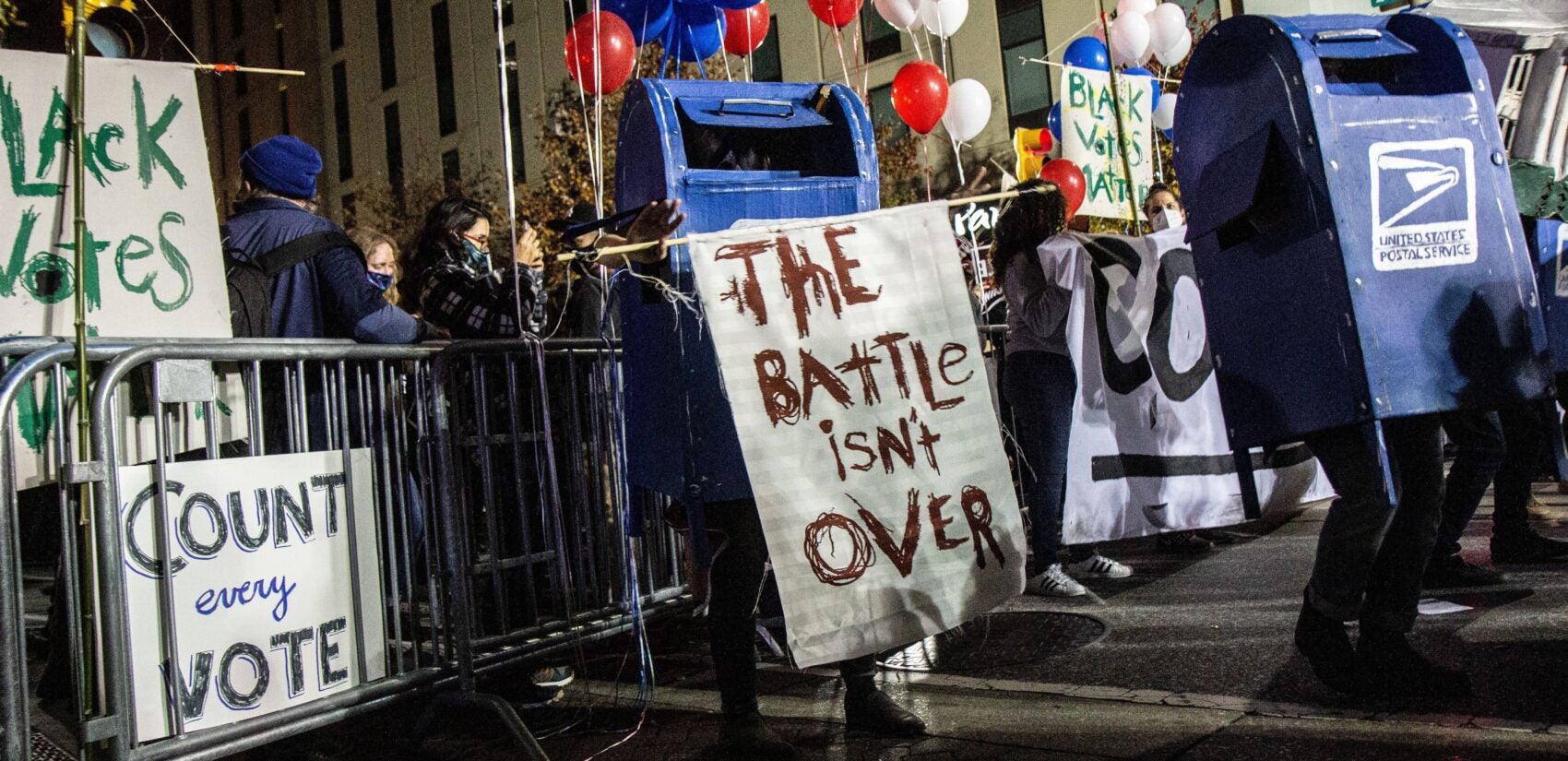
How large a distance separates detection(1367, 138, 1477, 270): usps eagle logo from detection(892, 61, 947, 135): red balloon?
23.2ft

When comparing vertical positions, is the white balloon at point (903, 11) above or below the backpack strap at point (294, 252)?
above

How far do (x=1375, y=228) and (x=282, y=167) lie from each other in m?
3.64

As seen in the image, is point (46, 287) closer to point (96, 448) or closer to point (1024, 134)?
point (96, 448)

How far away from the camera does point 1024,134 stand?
38.5ft

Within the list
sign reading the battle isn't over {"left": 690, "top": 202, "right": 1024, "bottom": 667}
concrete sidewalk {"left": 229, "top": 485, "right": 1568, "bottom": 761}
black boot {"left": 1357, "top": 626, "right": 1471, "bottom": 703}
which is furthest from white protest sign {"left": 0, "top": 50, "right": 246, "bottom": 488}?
black boot {"left": 1357, "top": 626, "right": 1471, "bottom": 703}

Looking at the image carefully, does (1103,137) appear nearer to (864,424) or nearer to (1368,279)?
(1368,279)

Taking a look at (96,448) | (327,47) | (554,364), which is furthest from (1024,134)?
(327,47)

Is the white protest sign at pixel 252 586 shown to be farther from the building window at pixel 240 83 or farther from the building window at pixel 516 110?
the building window at pixel 240 83

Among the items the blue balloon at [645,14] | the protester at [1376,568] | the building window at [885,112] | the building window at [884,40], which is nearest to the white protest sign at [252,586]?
the protester at [1376,568]

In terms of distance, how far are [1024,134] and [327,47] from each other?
1614 inches

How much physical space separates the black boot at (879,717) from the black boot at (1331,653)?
1.18 metres

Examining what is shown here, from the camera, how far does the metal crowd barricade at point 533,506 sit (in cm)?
409

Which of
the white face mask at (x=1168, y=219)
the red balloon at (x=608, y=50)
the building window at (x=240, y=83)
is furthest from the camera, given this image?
the building window at (x=240, y=83)

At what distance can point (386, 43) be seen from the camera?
42.8 m
